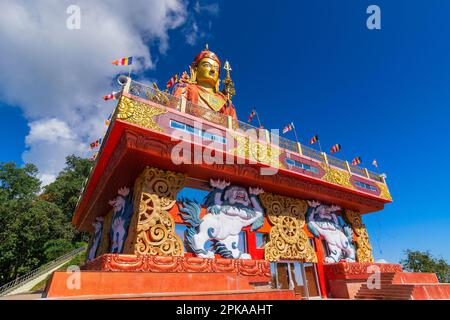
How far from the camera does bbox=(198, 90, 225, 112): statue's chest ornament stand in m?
13.3

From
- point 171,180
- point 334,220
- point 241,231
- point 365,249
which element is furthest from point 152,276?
point 365,249

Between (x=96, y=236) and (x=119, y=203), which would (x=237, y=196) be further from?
(x=96, y=236)

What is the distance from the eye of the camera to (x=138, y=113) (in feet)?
26.0

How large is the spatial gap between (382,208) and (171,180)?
11.9 meters

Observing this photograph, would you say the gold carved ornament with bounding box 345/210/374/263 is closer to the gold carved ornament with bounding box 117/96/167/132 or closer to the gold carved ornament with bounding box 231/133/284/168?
the gold carved ornament with bounding box 231/133/284/168

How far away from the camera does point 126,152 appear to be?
7.84m

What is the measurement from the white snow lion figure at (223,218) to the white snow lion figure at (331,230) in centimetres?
303

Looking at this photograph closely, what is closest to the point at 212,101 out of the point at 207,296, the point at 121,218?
the point at 121,218

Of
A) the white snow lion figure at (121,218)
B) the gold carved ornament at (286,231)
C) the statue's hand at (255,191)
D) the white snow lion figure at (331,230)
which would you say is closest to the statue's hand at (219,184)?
the statue's hand at (255,191)

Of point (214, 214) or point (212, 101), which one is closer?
point (214, 214)

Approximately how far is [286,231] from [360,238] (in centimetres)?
529

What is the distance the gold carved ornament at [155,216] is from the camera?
7504mm

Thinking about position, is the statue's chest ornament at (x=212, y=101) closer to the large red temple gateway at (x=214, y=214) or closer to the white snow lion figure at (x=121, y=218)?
the large red temple gateway at (x=214, y=214)

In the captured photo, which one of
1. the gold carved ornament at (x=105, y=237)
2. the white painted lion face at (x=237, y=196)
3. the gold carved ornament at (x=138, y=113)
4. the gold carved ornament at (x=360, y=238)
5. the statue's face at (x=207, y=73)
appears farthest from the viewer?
the statue's face at (x=207, y=73)
